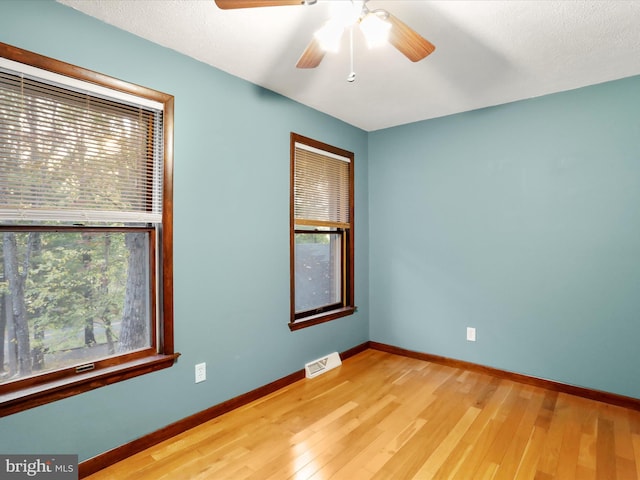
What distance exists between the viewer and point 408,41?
5.34ft

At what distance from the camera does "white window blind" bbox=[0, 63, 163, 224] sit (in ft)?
5.51

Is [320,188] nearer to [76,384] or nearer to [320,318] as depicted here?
[320,318]

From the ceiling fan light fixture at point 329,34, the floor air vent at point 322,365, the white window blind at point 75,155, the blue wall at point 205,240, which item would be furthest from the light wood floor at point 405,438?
the ceiling fan light fixture at point 329,34

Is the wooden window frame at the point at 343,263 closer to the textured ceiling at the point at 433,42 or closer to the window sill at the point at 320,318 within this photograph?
the window sill at the point at 320,318

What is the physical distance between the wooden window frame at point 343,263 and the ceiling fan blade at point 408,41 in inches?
59.1

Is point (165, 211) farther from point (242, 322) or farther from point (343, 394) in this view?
point (343, 394)

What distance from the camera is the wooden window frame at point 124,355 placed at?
5.52 ft

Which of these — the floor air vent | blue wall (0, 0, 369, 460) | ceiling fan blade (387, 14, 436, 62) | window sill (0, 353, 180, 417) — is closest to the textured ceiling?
blue wall (0, 0, 369, 460)

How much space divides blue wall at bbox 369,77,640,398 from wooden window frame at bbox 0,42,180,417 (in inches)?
93.5

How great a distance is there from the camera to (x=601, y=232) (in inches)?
107

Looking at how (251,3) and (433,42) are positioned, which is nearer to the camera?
(251,3)

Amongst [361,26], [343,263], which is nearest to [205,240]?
[361,26]

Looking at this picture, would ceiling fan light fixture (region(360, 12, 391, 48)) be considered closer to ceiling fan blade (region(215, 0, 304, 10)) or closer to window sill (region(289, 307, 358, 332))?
ceiling fan blade (region(215, 0, 304, 10))

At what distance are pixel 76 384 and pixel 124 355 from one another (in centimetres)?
28
